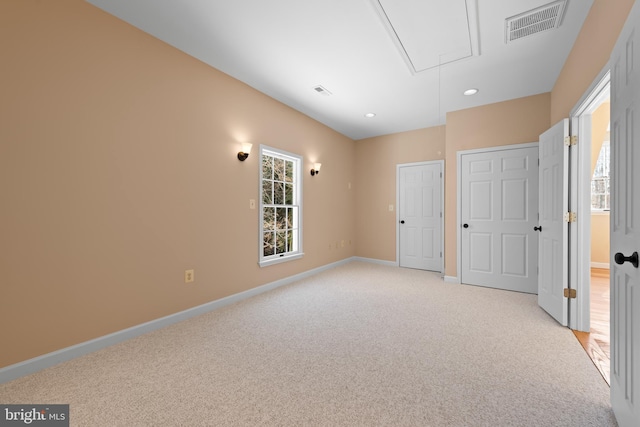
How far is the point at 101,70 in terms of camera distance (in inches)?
89.4

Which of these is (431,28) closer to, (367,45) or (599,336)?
(367,45)

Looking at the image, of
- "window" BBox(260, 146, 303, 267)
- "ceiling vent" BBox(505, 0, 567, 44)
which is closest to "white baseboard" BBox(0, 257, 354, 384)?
"window" BBox(260, 146, 303, 267)

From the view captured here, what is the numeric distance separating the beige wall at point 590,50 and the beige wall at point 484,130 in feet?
2.11

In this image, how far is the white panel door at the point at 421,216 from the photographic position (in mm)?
5160

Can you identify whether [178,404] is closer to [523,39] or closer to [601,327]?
[601,327]

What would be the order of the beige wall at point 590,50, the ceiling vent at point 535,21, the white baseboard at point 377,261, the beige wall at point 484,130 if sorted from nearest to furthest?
1. the beige wall at point 590,50
2. the ceiling vent at point 535,21
3. the beige wall at point 484,130
4. the white baseboard at point 377,261

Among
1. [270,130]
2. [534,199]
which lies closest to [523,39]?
[534,199]

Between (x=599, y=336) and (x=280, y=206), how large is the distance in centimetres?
390

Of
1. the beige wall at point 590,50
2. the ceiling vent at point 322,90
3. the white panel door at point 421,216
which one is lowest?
the white panel door at point 421,216

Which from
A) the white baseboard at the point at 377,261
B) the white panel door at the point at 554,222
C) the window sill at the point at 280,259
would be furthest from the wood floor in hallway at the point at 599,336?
the window sill at the point at 280,259

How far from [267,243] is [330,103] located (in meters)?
2.40

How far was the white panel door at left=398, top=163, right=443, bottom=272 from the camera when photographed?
5160mm

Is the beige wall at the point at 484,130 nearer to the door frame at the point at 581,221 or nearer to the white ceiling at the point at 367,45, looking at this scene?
the white ceiling at the point at 367,45

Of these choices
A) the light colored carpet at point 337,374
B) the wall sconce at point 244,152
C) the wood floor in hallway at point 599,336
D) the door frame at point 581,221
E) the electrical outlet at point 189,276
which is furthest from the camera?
the wall sconce at point 244,152
